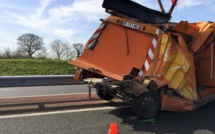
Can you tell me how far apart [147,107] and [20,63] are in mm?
19851

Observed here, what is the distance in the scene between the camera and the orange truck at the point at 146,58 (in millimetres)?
5824

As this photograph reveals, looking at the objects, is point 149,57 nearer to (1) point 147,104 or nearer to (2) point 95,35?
(1) point 147,104

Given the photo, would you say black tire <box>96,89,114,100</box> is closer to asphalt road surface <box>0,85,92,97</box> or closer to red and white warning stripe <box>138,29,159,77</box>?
red and white warning stripe <box>138,29,159,77</box>

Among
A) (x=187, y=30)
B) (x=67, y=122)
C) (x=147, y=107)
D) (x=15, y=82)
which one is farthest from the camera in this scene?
(x=15, y=82)

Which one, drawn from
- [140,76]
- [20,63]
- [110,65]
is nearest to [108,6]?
[110,65]

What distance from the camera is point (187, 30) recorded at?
6305 mm

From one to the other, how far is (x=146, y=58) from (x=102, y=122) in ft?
5.14

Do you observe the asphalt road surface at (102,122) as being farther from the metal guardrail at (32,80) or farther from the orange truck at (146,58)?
the metal guardrail at (32,80)

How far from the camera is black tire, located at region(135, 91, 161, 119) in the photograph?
18.6 ft

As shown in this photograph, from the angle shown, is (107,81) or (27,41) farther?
(27,41)

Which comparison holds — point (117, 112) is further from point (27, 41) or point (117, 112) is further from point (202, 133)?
point (27, 41)

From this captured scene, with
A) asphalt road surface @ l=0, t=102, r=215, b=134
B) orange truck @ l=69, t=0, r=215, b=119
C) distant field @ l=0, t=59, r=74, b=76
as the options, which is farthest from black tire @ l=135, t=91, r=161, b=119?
distant field @ l=0, t=59, r=74, b=76

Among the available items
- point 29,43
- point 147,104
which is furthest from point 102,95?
point 29,43

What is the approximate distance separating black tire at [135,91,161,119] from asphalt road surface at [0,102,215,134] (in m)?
0.14
